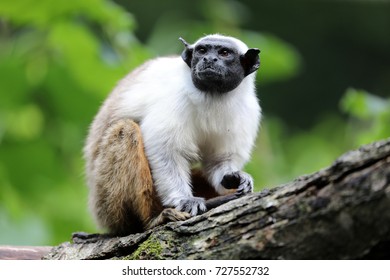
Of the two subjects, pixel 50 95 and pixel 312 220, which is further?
pixel 50 95

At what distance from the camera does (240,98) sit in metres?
6.04

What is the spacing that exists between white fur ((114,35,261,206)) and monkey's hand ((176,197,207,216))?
0.06 metres

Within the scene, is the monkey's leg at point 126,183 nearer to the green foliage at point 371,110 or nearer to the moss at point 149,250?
the moss at point 149,250

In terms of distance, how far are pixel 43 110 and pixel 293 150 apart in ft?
16.8

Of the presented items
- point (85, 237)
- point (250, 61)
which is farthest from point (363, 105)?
point (85, 237)

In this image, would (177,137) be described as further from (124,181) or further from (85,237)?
(85,237)

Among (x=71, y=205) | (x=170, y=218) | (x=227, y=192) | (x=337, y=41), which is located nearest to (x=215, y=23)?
(x=71, y=205)

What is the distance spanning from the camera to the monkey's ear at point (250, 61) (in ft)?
19.2

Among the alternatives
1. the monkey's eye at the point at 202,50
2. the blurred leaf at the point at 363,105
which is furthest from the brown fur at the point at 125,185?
the blurred leaf at the point at 363,105

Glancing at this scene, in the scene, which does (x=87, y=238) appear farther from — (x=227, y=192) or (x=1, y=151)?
(x=1, y=151)

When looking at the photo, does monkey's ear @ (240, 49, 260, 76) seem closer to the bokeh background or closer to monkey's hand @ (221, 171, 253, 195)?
monkey's hand @ (221, 171, 253, 195)

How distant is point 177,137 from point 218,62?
67 centimetres

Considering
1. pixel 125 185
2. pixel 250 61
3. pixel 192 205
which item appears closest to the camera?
pixel 192 205

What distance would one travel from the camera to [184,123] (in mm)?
5852
